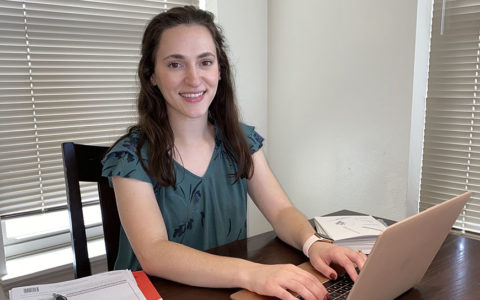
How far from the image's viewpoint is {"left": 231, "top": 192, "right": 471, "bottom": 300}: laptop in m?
0.62

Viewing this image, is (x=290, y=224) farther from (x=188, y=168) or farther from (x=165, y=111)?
(x=165, y=111)

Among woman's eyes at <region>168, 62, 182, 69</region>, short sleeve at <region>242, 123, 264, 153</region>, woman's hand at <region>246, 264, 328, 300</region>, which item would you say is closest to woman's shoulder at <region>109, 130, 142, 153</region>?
woman's eyes at <region>168, 62, 182, 69</region>

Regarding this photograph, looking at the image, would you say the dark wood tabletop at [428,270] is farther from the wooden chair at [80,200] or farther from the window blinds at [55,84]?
the window blinds at [55,84]

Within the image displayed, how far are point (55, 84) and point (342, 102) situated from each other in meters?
1.36

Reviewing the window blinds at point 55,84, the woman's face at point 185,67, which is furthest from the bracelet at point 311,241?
the window blinds at point 55,84

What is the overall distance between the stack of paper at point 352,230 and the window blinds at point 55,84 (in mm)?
1269

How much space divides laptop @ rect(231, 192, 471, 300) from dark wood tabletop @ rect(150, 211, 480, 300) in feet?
0.19

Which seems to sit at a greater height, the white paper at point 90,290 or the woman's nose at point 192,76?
the woman's nose at point 192,76

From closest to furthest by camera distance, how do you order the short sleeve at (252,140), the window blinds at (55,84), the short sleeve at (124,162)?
the short sleeve at (124,162)
the short sleeve at (252,140)
the window blinds at (55,84)

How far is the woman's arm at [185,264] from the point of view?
801 mm

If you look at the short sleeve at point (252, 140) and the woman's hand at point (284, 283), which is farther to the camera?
the short sleeve at point (252, 140)

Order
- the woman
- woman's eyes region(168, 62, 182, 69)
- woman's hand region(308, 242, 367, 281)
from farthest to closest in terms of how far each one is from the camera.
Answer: woman's eyes region(168, 62, 182, 69), the woman, woman's hand region(308, 242, 367, 281)

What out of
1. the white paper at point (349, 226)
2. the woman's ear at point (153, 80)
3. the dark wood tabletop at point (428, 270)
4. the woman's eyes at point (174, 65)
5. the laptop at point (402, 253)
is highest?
the woman's eyes at point (174, 65)

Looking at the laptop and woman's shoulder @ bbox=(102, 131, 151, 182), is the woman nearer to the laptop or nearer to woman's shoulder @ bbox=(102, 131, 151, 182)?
woman's shoulder @ bbox=(102, 131, 151, 182)
